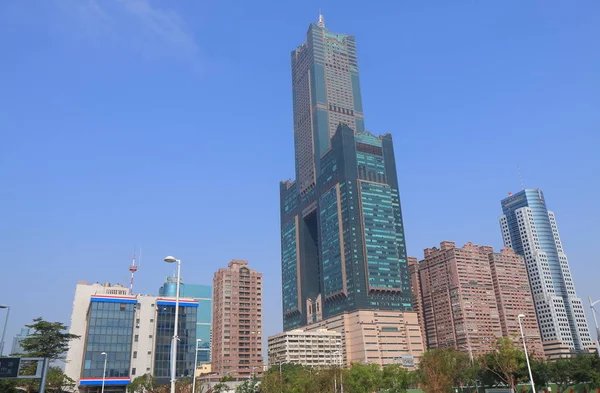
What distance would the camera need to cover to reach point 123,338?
10075 cm

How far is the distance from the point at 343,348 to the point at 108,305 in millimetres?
118225

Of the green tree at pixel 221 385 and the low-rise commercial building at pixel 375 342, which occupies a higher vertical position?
the low-rise commercial building at pixel 375 342

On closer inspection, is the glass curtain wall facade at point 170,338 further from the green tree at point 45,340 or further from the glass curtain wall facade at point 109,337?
the green tree at point 45,340

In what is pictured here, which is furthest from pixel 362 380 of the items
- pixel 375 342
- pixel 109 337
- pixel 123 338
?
pixel 375 342

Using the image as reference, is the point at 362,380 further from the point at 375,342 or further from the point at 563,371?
the point at 375,342

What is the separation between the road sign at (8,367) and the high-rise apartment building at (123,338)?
62714 millimetres

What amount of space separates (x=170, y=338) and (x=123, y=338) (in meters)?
9.20

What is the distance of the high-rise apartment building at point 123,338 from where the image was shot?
316 feet

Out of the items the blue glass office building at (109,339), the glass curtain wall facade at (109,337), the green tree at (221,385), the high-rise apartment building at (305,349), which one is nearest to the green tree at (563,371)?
the green tree at (221,385)

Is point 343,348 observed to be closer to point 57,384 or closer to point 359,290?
point 359,290

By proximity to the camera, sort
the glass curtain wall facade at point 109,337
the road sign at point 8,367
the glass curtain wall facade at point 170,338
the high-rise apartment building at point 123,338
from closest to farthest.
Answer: the road sign at point 8,367, the glass curtain wall facade at point 109,337, the high-rise apartment building at point 123,338, the glass curtain wall facade at point 170,338

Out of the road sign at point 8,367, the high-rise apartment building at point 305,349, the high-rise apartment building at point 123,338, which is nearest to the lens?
the road sign at point 8,367

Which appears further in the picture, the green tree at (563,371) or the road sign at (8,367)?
the green tree at (563,371)

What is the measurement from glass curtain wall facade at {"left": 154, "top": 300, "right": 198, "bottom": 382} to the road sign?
230ft
